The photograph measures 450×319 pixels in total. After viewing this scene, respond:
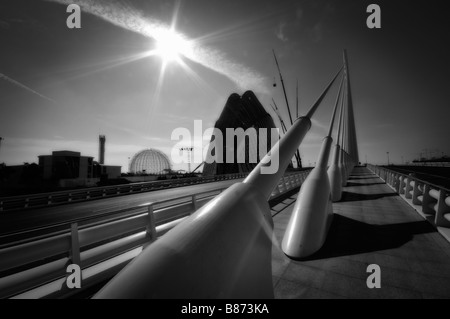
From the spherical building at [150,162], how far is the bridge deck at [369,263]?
146583 mm

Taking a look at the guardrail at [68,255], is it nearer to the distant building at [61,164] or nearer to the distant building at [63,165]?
the distant building at [63,165]

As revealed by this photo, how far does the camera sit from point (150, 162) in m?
147

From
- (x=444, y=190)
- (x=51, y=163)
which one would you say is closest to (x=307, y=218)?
(x=444, y=190)

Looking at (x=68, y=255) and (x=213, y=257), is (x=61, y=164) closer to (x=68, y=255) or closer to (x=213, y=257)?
(x=68, y=255)

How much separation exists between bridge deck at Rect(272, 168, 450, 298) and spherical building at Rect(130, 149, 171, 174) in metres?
147

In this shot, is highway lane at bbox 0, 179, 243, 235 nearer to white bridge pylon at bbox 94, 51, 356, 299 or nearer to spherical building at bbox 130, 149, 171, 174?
white bridge pylon at bbox 94, 51, 356, 299

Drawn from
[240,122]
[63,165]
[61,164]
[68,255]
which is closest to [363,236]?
[68,255]

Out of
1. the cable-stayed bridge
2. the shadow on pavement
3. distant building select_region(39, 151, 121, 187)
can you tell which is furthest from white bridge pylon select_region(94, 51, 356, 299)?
distant building select_region(39, 151, 121, 187)

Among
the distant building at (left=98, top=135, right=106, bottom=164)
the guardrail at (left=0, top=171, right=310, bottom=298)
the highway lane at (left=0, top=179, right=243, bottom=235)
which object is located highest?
the distant building at (left=98, top=135, right=106, bottom=164)

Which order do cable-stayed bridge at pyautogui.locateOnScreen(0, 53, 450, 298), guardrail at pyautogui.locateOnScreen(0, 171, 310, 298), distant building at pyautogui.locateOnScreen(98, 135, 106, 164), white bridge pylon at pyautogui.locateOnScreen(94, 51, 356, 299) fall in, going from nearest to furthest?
white bridge pylon at pyautogui.locateOnScreen(94, 51, 356, 299) → cable-stayed bridge at pyautogui.locateOnScreen(0, 53, 450, 298) → guardrail at pyautogui.locateOnScreen(0, 171, 310, 298) → distant building at pyautogui.locateOnScreen(98, 135, 106, 164)

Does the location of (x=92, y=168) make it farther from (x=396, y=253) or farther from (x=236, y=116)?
(x=396, y=253)

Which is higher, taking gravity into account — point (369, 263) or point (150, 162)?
point (150, 162)

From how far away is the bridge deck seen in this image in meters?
3.24

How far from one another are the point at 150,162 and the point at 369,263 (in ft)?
502
